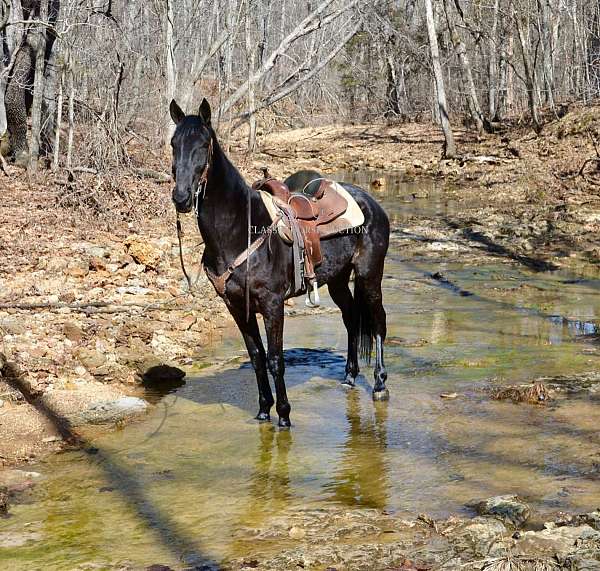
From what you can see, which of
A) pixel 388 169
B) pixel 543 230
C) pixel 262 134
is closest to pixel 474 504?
pixel 543 230

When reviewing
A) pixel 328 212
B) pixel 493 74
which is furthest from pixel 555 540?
pixel 493 74

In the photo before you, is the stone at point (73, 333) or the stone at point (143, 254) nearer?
the stone at point (73, 333)

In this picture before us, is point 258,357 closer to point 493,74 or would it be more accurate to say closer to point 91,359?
point 91,359

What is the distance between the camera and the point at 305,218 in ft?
24.5

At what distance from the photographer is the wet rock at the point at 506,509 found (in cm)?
510

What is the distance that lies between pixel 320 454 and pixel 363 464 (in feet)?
1.34

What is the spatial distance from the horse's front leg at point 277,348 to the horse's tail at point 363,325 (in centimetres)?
153

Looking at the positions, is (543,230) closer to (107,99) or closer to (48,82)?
(107,99)

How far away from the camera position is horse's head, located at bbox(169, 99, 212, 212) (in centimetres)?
596

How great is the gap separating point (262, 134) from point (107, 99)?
20853mm

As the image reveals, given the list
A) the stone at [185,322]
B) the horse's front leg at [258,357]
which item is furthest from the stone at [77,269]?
the horse's front leg at [258,357]

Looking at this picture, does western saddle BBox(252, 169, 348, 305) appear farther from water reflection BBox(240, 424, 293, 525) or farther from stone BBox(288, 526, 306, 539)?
stone BBox(288, 526, 306, 539)

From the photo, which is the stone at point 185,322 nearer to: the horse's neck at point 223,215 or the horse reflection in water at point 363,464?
the horse reflection in water at point 363,464

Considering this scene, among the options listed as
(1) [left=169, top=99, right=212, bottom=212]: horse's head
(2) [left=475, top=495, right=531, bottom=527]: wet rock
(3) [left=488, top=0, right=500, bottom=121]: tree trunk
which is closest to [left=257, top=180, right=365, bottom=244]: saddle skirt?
(1) [left=169, top=99, right=212, bottom=212]: horse's head
